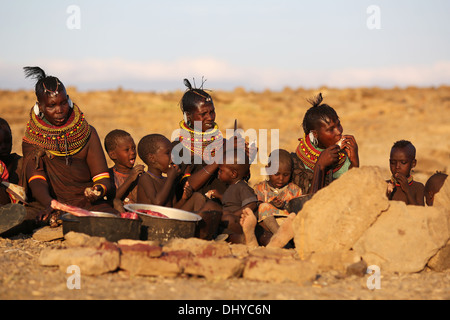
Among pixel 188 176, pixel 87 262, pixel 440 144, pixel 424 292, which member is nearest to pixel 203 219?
pixel 188 176

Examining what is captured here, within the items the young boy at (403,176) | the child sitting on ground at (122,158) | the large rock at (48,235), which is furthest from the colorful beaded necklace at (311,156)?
the large rock at (48,235)

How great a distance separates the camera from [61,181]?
6.92m

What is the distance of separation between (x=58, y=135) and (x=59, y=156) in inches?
10.8

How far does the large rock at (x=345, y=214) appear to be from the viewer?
5402mm

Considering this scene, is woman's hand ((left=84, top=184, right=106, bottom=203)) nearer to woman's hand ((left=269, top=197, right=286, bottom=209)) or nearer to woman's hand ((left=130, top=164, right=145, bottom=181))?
woman's hand ((left=130, top=164, right=145, bottom=181))

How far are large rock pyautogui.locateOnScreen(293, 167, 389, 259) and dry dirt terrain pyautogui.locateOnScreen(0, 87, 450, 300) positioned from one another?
385 millimetres

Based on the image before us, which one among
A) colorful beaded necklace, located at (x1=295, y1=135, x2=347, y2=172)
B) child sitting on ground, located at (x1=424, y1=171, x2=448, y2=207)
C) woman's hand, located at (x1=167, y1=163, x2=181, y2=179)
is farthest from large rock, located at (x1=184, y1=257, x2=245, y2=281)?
child sitting on ground, located at (x1=424, y1=171, x2=448, y2=207)

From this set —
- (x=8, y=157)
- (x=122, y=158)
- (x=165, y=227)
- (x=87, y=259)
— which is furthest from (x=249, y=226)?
(x=8, y=157)

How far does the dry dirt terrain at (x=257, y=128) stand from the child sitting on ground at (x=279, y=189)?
1136 millimetres

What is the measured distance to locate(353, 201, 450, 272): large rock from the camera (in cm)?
531

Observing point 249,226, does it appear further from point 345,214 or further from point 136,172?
point 136,172

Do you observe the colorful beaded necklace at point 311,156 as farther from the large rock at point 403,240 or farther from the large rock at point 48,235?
the large rock at point 48,235

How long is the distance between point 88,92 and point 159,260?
1850 cm

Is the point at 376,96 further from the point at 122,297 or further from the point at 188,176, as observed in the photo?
the point at 122,297
